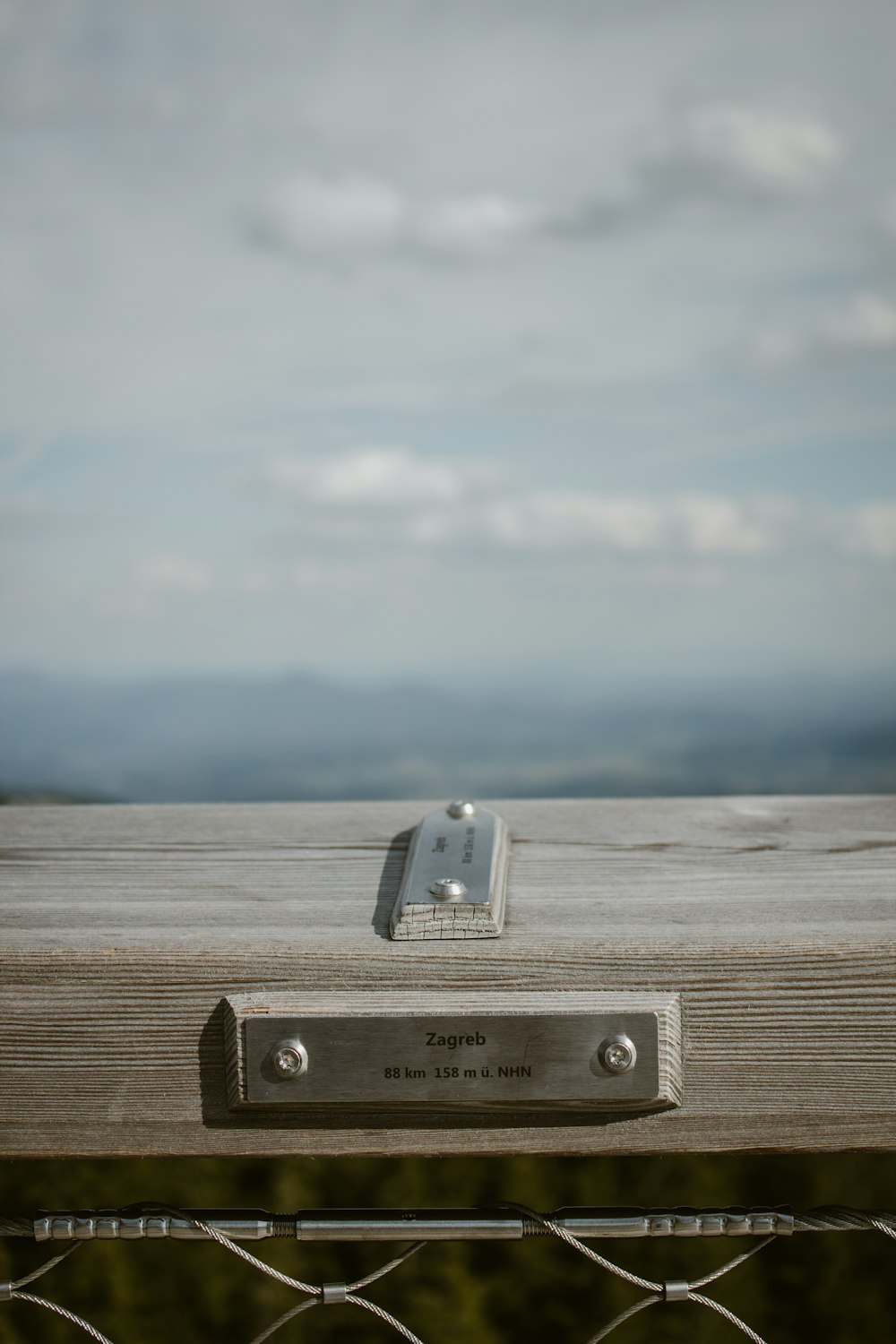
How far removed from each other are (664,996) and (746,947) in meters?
0.05

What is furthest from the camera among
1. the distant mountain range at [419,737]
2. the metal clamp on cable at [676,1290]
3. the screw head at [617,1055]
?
the distant mountain range at [419,737]

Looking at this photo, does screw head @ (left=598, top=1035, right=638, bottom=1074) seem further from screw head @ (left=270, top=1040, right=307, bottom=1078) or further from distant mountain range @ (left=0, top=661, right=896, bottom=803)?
distant mountain range @ (left=0, top=661, right=896, bottom=803)

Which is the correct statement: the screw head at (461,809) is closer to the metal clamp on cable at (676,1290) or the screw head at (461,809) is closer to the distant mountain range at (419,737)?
the metal clamp on cable at (676,1290)

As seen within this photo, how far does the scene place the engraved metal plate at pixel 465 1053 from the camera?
1.97ft

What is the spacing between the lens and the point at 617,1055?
599 mm

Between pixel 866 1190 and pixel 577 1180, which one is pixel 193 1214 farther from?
pixel 866 1190

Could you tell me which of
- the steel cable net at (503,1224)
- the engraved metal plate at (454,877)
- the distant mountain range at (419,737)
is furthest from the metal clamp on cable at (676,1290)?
the distant mountain range at (419,737)

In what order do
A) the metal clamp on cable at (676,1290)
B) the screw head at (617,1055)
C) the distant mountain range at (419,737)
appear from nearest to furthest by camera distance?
1. the screw head at (617,1055)
2. the metal clamp on cable at (676,1290)
3. the distant mountain range at (419,737)

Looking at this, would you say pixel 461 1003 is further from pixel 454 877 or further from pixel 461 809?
pixel 461 809

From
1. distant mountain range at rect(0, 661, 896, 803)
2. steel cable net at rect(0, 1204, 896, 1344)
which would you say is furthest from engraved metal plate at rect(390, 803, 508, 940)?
distant mountain range at rect(0, 661, 896, 803)

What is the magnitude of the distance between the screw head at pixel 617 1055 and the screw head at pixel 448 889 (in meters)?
0.12

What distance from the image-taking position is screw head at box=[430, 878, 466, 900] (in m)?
0.65

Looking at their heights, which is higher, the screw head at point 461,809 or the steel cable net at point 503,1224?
the screw head at point 461,809

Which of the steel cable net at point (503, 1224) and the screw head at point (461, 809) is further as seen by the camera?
the screw head at point (461, 809)
